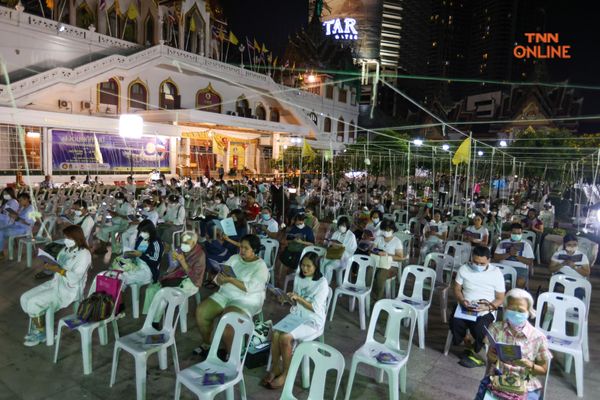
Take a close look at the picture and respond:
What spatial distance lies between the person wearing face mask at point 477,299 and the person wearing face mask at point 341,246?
2.00m

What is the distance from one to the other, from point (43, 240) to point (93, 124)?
12.3m

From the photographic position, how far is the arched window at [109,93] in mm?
21391

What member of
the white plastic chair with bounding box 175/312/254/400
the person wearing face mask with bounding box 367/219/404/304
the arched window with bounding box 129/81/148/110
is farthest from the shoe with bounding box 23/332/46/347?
the arched window with bounding box 129/81/148/110

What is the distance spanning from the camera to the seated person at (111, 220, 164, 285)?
204 inches

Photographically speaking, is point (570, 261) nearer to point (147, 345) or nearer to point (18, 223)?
point (147, 345)

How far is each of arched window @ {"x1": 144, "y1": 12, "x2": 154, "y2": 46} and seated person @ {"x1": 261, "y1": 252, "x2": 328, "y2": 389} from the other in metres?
25.0

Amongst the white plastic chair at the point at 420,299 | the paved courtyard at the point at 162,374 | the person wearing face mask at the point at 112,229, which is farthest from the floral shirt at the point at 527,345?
the person wearing face mask at the point at 112,229

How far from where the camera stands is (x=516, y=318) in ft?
10.0

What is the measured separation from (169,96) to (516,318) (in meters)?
25.5

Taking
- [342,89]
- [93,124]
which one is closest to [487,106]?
[342,89]

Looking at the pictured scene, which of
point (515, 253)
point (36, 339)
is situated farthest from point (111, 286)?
point (515, 253)

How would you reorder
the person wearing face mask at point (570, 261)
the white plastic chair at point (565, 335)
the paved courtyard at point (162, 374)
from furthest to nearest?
the person wearing face mask at point (570, 261), the white plastic chair at point (565, 335), the paved courtyard at point (162, 374)

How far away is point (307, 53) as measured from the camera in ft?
141

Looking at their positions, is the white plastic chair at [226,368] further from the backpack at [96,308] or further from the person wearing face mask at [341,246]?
the person wearing face mask at [341,246]
